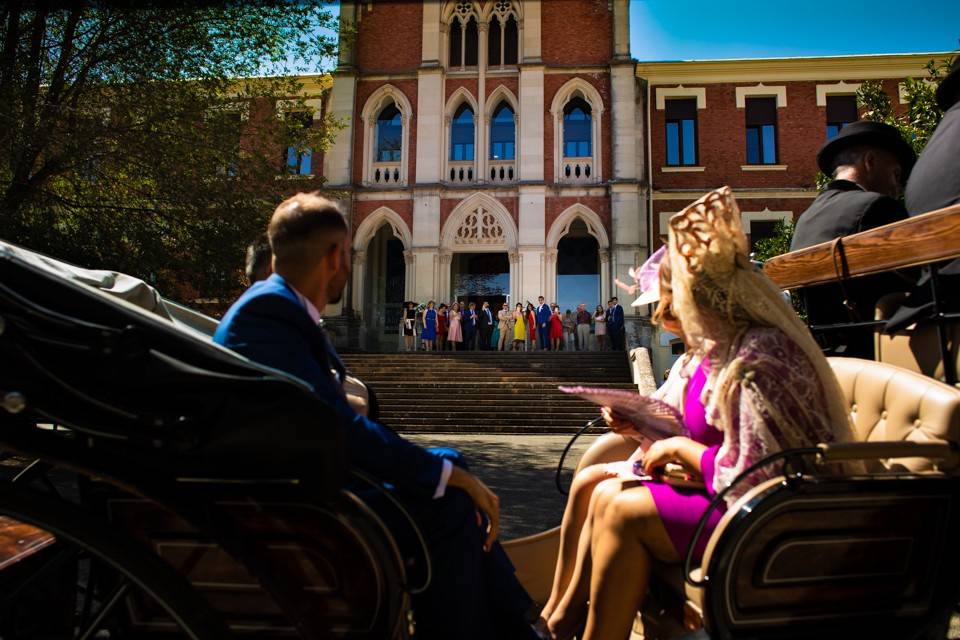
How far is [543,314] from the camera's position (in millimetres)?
18906

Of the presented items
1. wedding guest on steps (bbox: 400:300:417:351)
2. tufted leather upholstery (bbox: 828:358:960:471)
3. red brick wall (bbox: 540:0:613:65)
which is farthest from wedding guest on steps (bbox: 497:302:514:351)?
tufted leather upholstery (bbox: 828:358:960:471)

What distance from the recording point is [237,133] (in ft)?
31.8

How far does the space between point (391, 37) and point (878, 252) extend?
22.9 meters

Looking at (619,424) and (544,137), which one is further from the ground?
(544,137)

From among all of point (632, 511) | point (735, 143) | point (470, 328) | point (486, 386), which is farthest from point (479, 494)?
point (735, 143)

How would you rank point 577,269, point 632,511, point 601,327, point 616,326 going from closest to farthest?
1. point 632,511
2. point 616,326
3. point 601,327
4. point 577,269

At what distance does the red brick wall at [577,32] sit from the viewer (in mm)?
21703

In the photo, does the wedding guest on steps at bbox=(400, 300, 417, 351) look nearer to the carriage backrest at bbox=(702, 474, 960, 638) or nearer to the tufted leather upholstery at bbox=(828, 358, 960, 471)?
the tufted leather upholstery at bbox=(828, 358, 960, 471)

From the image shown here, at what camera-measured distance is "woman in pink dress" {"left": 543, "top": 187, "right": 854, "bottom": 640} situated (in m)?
1.91

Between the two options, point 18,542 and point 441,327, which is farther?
point 441,327

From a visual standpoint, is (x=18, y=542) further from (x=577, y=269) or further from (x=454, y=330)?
(x=577, y=269)

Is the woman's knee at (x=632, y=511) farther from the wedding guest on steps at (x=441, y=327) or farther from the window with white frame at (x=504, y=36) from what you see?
the window with white frame at (x=504, y=36)

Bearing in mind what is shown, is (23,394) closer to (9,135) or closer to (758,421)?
(758,421)

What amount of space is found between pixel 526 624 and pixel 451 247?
1972 centimetres
